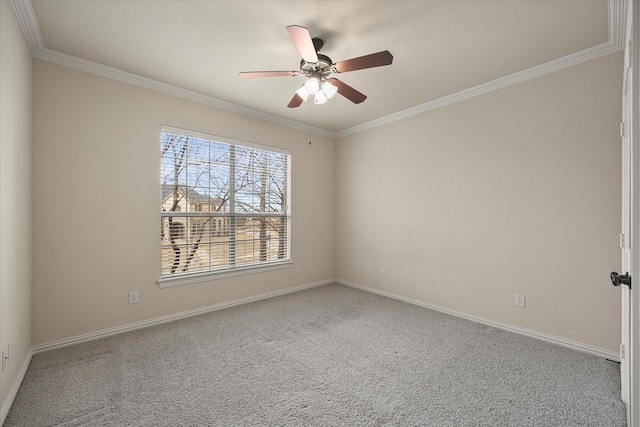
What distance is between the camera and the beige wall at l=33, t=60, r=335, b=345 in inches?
99.7

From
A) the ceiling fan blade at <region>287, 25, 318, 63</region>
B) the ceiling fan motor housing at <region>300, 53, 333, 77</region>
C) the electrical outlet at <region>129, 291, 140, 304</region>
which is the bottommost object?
the electrical outlet at <region>129, 291, 140, 304</region>

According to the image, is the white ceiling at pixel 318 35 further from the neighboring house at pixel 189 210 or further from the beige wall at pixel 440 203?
the neighboring house at pixel 189 210

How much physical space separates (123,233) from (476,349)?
11.6ft

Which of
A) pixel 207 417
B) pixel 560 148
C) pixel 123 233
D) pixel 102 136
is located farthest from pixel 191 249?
pixel 560 148

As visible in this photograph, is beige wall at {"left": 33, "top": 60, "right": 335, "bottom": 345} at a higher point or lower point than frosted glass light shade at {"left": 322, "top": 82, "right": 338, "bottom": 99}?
lower

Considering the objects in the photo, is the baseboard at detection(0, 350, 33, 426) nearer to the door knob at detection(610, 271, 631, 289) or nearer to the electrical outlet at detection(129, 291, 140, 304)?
the electrical outlet at detection(129, 291, 140, 304)

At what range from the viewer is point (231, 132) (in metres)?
3.77

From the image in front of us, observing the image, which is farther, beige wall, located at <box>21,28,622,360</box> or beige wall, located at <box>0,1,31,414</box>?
beige wall, located at <box>21,28,622,360</box>

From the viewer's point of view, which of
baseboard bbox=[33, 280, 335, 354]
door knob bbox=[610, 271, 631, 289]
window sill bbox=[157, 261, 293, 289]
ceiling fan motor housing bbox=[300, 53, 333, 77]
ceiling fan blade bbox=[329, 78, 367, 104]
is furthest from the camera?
window sill bbox=[157, 261, 293, 289]

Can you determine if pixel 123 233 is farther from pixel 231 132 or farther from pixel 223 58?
pixel 223 58

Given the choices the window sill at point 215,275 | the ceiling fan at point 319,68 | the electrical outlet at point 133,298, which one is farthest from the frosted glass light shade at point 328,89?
the electrical outlet at point 133,298

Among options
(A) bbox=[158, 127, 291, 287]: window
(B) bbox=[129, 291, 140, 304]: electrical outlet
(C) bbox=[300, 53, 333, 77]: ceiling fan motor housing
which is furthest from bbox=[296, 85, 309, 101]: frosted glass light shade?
(B) bbox=[129, 291, 140, 304]: electrical outlet

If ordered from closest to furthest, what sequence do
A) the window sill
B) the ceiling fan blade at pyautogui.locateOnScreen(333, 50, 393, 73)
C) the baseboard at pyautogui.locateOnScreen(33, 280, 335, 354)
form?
the ceiling fan blade at pyautogui.locateOnScreen(333, 50, 393, 73), the baseboard at pyautogui.locateOnScreen(33, 280, 335, 354), the window sill

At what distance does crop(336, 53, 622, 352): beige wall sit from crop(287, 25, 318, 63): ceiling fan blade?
7.15ft
